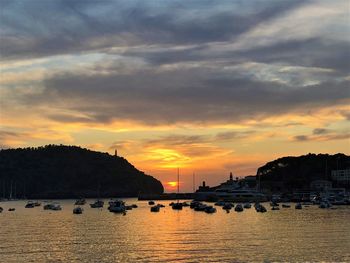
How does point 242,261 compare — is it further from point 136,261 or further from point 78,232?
point 78,232

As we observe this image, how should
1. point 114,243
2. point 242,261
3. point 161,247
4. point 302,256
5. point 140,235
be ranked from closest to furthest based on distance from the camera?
1. point 242,261
2. point 302,256
3. point 161,247
4. point 114,243
5. point 140,235

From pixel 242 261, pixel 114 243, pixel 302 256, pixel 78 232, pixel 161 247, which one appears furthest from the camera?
pixel 78 232

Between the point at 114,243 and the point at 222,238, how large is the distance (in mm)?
15165

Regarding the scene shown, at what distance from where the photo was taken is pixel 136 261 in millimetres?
60062

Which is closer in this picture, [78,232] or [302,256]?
[302,256]

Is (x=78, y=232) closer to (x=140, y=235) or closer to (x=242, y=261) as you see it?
(x=140, y=235)

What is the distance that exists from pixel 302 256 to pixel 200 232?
102 feet

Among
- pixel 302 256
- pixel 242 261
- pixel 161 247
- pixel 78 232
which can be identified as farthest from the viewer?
pixel 78 232

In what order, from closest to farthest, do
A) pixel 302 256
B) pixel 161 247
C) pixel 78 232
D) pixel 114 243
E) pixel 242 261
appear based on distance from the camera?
pixel 242 261, pixel 302 256, pixel 161 247, pixel 114 243, pixel 78 232

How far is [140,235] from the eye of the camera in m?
88.2

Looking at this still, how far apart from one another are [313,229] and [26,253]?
5115 centimetres

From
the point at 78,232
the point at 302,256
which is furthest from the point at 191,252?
the point at 78,232

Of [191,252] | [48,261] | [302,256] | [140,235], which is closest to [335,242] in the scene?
[302,256]

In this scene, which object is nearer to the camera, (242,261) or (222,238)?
(242,261)
